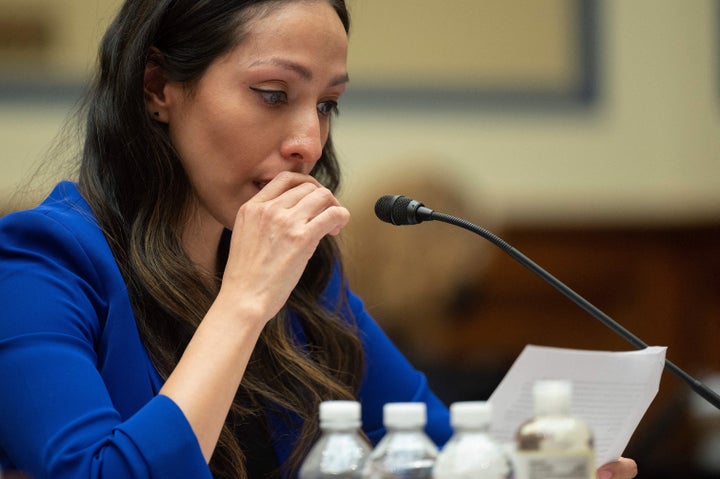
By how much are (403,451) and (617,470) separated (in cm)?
51

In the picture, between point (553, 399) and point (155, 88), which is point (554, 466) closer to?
point (553, 399)

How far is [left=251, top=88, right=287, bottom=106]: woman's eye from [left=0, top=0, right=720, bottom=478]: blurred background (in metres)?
2.38

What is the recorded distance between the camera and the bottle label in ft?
3.53

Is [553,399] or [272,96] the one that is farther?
[272,96]

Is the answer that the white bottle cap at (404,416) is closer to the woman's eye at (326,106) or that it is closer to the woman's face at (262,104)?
the woman's face at (262,104)

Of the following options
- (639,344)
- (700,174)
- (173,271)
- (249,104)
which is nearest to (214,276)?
(173,271)

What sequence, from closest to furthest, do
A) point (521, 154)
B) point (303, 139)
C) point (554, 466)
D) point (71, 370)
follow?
point (554, 466) → point (71, 370) → point (303, 139) → point (521, 154)

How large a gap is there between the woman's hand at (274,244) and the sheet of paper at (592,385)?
310 millimetres

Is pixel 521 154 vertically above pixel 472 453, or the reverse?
pixel 472 453

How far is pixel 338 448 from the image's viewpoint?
1.17 metres

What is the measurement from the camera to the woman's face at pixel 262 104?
5.54ft

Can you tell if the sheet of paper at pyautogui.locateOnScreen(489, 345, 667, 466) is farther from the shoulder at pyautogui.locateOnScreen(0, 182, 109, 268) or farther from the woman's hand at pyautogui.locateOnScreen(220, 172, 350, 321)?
the shoulder at pyautogui.locateOnScreen(0, 182, 109, 268)

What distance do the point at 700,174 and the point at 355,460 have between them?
14.3 ft

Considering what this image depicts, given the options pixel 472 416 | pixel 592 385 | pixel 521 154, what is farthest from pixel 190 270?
pixel 521 154
